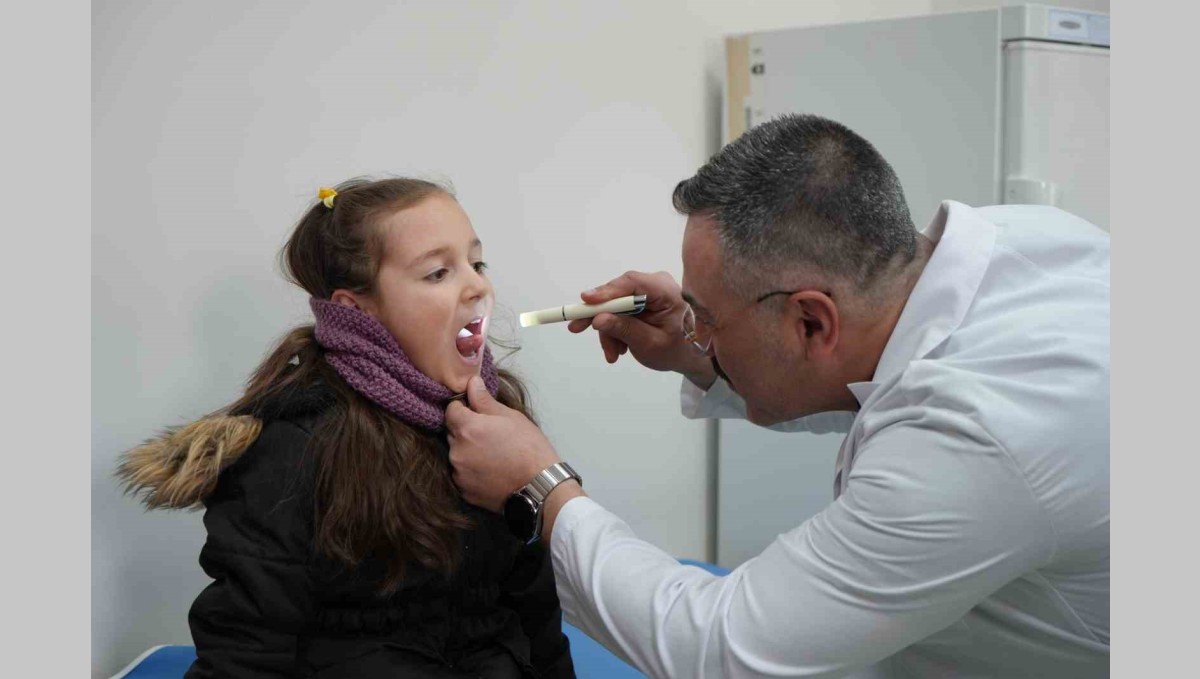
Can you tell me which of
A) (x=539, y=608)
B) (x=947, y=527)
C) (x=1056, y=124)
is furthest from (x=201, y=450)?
(x=1056, y=124)

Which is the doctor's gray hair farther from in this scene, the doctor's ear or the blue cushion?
the blue cushion

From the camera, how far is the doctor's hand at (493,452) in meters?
1.45

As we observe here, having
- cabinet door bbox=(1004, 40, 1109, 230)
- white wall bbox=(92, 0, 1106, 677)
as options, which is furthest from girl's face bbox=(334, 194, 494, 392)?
cabinet door bbox=(1004, 40, 1109, 230)

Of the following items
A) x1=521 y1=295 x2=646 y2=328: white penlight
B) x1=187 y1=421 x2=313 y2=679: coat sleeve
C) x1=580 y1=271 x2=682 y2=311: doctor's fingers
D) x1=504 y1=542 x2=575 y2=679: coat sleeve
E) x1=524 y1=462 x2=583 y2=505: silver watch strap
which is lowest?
x1=504 y1=542 x2=575 y2=679: coat sleeve

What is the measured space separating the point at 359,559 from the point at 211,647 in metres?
0.22

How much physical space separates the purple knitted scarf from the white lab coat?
303mm

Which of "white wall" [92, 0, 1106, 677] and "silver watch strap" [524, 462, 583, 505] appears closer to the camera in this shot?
"silver watch strap" [524, 462, 583, 505]

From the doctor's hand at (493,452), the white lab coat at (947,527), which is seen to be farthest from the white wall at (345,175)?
the white lab coat at (947,527)

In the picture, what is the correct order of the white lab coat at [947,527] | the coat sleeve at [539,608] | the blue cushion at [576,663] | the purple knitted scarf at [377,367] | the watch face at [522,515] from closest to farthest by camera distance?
the white lab coat at [947,527], the watch face at [522,515], the purple knitted scarf at [377,367], the coat sleeve at [539,608], the blue cushion at [576,663]

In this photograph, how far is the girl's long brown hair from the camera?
1.48 m

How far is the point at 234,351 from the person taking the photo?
196 cm

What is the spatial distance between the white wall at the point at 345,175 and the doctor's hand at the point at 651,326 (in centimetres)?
51

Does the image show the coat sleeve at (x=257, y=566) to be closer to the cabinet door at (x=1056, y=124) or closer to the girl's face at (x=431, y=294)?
the girl's face at (x=431, y=294)

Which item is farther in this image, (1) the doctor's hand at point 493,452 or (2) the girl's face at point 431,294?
(2) the girl's face at point 431,294
